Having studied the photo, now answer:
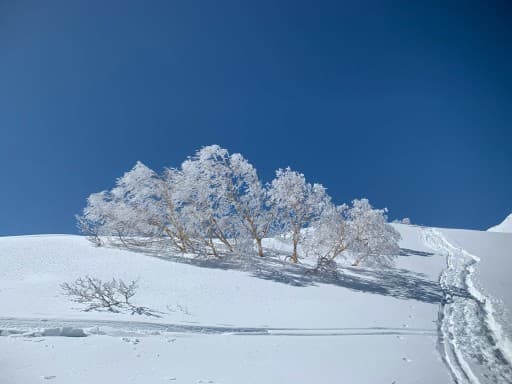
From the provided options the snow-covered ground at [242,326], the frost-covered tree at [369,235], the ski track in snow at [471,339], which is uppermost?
the frost-covered tree at [369,235]

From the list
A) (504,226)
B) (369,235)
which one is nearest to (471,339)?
(369,235)

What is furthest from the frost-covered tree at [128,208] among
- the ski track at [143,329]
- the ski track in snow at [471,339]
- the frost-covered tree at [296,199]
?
the ski track in snow at [471,339]

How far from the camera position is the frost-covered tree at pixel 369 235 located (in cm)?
1365

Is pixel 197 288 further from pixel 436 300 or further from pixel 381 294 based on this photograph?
pixel 436 300

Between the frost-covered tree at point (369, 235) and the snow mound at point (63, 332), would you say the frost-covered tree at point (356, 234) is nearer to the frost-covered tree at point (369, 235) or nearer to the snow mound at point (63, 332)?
the frost-covered tree at point (369, 235)

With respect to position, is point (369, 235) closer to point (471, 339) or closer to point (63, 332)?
point (471, 339)

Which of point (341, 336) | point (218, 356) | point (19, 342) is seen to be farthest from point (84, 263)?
point (341, 336)

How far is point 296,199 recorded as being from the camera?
14.4m

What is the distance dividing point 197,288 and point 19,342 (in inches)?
206

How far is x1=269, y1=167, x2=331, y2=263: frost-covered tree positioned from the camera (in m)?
14.5

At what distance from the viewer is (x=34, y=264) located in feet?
35.6

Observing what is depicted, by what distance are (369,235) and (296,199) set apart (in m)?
3.86

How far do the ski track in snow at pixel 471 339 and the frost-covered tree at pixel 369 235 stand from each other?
2.73 meters

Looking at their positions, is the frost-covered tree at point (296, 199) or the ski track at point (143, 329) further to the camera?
the frost-covered tree at point (296, 199)
